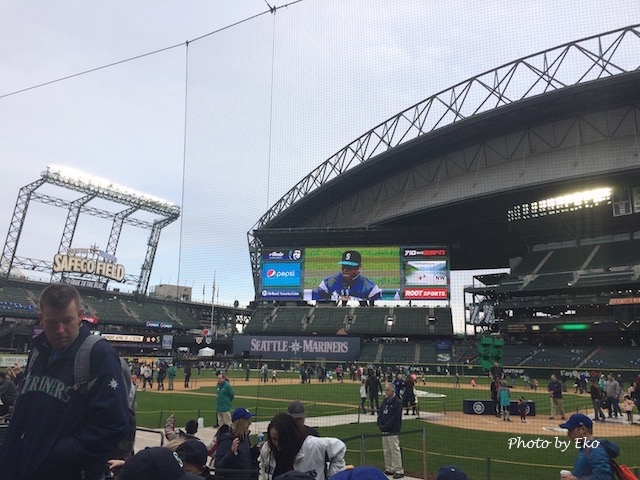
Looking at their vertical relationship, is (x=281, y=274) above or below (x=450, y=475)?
above

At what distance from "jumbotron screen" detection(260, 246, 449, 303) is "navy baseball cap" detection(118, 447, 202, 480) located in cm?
5915

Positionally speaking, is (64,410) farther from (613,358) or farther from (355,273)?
(355,273)

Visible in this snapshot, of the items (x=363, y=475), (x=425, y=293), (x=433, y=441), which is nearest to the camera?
(x=363, y=475)

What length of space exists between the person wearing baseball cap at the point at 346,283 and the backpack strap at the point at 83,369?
2379 inches

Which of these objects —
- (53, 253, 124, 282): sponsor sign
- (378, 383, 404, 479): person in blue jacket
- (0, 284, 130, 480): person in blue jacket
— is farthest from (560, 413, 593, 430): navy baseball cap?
(53, 253, 124, 282): sponsor sign

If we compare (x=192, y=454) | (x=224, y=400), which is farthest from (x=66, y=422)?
(x=224, y=400)

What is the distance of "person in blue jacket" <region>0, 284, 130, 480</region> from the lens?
2490 mm

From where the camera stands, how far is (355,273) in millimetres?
63156

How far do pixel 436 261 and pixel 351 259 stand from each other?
1036cm

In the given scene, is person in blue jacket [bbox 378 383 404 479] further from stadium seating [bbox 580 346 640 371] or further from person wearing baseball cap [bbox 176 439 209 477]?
stadium seating [bbox 580 346 640 371]

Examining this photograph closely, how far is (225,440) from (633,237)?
57.6 meters

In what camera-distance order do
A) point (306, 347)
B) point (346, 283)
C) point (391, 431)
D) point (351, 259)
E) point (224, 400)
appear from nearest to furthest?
point (391, 431) < point (224, 400) < point (306, 347) < point (346, 283) < point (351, 259)

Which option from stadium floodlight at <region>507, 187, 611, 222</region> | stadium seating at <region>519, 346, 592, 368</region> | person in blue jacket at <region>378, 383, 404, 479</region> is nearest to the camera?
person in blue jacket at <region>378, 383, 404, 479</region>

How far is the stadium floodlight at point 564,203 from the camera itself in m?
50.3
